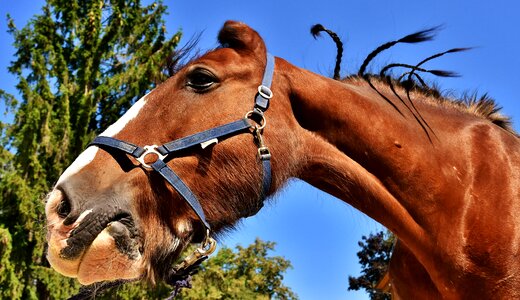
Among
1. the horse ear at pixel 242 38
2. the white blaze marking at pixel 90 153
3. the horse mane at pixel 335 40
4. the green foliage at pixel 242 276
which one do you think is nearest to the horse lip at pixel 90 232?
the white blaze marking at pixel 90 153

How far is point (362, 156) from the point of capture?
3145 millimetres

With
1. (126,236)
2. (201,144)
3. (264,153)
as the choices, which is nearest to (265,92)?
(264,153)

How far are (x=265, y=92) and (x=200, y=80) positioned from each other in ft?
1.14

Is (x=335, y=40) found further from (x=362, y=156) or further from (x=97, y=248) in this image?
(x=97, y=248)

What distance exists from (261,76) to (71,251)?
1.32 metres

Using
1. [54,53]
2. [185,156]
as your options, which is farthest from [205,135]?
[54,53]

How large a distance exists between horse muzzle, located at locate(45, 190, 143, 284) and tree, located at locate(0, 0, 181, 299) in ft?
35.6

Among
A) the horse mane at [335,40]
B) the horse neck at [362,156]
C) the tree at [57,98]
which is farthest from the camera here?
the tree at [57,98]

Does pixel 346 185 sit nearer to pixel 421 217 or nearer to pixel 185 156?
pixel 421 217

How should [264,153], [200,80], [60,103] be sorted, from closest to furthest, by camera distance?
1. [264,153]
2. [200,80]
3. [60,103]

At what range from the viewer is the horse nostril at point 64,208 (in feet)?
8.01

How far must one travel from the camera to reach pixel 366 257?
2430 cm

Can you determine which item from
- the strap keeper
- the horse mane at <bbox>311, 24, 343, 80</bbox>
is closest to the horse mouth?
the strap keeper

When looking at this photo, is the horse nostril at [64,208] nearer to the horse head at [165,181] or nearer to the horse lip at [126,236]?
the horse head at [165,181]
